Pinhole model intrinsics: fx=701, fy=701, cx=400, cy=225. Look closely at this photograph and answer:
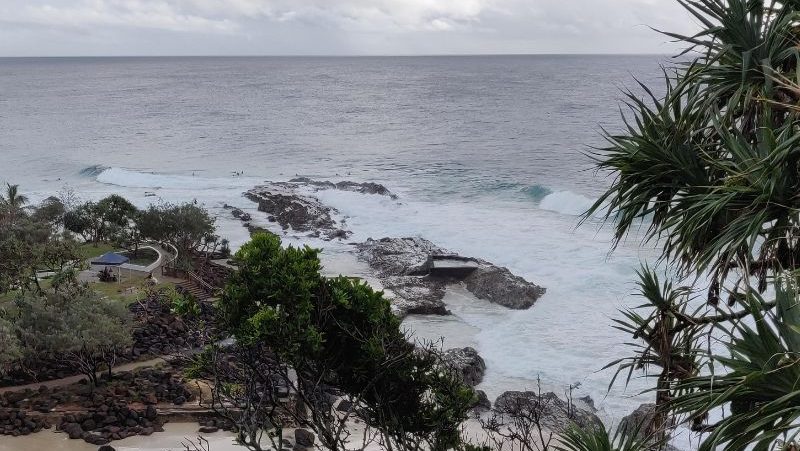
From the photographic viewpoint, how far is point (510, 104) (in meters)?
102

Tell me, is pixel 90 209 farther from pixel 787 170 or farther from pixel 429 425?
pixel 787 170

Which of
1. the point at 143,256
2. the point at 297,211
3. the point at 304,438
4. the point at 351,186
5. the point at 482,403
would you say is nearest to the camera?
the point at 304,438

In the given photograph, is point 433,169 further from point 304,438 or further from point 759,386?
point 759,386

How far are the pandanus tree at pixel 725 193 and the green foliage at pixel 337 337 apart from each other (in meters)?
4.18

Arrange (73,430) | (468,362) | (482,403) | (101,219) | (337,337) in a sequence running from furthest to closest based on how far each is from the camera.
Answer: (101,219) → (468,362) → (482,403) → (73,430) → (337,337)

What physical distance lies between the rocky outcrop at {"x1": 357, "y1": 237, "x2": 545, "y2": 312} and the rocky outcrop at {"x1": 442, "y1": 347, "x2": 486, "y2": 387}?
476 centimetres

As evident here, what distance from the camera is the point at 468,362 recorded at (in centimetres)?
1950

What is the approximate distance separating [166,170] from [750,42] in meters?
58.3

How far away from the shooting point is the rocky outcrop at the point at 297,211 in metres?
37.2

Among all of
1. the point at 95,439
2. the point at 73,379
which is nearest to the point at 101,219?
the point at 73,379

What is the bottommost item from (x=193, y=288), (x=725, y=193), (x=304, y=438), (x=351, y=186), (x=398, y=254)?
(x=351, y=186)

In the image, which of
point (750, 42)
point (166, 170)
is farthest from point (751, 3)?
point (166, 170)

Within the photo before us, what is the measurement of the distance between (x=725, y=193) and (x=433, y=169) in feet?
168

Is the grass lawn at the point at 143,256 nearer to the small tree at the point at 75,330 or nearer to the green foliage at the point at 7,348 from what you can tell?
the small tree at the point at 75,330
